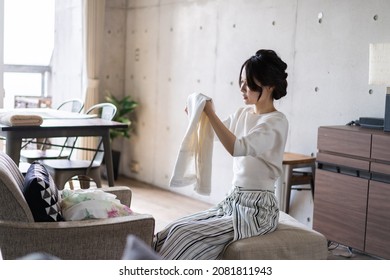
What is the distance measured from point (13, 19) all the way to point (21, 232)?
5.06 m

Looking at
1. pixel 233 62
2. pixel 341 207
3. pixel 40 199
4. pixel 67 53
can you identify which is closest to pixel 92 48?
pixel 67 53

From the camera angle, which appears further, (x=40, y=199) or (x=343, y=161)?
(x=343, y=161)

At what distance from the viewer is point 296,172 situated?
4.58 meters

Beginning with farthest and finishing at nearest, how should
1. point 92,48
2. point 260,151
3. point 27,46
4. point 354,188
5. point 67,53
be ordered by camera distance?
point 27,46 → point 67,53 → point 92,48 → point 354,188 → point 260,151

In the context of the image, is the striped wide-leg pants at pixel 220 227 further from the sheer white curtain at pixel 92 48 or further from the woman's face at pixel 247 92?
the sheer white curtain at pixel 92 48

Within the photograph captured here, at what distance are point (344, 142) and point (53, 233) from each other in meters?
2.25

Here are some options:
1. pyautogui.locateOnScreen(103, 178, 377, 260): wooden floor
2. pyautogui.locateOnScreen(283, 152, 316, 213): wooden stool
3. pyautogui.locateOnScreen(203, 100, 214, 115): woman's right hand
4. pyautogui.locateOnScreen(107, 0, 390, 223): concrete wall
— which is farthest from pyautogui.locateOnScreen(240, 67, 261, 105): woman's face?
pyautogui.locateOnScreen(103, 178, 377, 260): wooden floor

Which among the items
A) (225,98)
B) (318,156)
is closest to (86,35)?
(225,98)

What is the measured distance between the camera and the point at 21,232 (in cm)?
235

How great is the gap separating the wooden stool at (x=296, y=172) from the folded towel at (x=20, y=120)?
1684 millimetres

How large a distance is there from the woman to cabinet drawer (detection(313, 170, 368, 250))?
4.11 ft

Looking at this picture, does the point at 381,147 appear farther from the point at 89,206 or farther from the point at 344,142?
the point at 89,206
